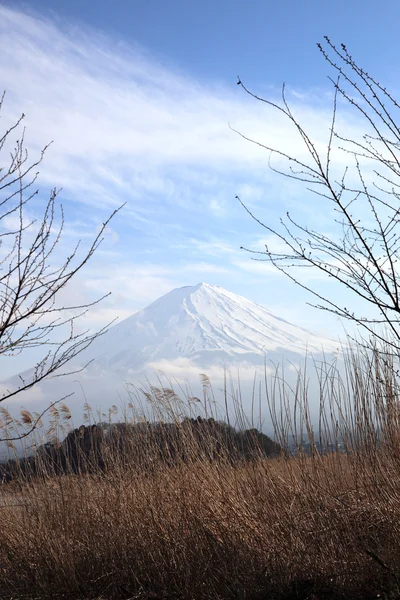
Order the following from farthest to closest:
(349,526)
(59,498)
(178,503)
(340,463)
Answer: (59,498), (178,503), (340,463), (349,526)

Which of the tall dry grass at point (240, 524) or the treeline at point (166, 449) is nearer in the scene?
the tall dry grass at point (240, 524)

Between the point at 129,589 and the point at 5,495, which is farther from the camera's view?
the point at 5,495

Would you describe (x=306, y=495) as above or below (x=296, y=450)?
below

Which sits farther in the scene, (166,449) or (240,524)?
(166,449)

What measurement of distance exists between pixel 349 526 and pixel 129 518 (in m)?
1.65

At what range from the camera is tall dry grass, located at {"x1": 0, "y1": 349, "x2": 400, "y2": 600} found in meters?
3.06

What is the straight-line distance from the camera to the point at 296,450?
12.5 ft

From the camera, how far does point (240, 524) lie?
352 cm

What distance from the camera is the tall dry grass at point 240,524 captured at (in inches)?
121

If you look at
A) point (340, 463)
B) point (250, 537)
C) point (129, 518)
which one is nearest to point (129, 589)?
point (129, 518)

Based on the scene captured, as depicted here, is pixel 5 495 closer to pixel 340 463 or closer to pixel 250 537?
pixel 250 537

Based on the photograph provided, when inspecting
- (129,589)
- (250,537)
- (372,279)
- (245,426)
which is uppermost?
(372,279)

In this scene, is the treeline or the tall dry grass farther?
the treeline

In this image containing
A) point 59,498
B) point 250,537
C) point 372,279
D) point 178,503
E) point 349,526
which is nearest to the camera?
point 372,279
